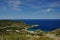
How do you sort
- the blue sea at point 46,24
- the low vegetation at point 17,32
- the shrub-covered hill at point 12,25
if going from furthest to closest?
1. the blue sea at point 46,24
2. the shrub-covered hill at point 12,25
3. the low vegetation at point 17,32

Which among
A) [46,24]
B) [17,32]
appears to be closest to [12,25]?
[17,32]

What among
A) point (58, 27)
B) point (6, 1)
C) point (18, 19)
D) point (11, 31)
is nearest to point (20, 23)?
point (18, 19)

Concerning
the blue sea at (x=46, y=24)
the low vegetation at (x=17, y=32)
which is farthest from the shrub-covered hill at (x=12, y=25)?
the blue sea at (x=46, y=24)

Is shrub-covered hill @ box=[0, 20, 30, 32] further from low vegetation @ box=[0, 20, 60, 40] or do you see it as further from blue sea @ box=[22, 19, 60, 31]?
blue sea @ box=[22, 19, 60, 31]

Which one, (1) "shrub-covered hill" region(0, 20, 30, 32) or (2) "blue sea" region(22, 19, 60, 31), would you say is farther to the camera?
(2) "blue sea" region(22, 19, 60, 31)

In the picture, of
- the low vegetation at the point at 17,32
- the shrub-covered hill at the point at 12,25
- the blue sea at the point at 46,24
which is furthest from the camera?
the blue sea at the point at 46,24

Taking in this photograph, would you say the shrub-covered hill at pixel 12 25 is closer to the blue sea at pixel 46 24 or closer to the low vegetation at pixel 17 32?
the low vegetation at pixel 17 32

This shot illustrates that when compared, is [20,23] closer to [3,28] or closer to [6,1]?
[3,28]

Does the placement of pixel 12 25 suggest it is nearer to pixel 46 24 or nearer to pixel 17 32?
pixel 17 32

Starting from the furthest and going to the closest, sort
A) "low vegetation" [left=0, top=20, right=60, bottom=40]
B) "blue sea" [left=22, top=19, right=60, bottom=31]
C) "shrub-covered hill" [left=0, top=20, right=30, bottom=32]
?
1. "blue sea" [left=22, top=19, right=60, bottom=31]
2. "shrub-covered hill" [left=0, top=20, right=30, bottom=32]
3. "low vegetation" [left=0, top=20, right=60, bottom=40]

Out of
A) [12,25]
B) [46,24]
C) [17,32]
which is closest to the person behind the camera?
[17,32]

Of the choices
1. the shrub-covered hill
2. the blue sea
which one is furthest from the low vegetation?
the blue sea

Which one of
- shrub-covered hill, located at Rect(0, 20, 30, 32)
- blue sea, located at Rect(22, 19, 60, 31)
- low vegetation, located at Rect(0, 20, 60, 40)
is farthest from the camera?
blue sea, located at Rect(22, 19, 60, 31)
